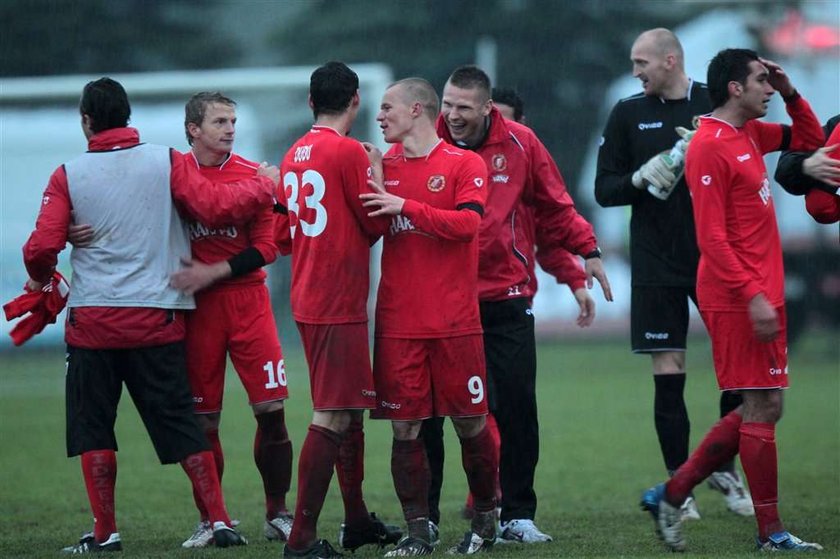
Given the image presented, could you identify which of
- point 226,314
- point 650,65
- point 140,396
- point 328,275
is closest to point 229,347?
point 226,314

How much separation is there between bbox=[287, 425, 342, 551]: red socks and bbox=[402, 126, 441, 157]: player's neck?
51.0 inches

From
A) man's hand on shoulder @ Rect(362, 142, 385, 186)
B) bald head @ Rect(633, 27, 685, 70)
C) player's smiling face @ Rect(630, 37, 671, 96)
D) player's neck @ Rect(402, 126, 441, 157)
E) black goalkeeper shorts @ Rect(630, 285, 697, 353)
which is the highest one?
bald head @ Rect(633, 27, 685, 70)

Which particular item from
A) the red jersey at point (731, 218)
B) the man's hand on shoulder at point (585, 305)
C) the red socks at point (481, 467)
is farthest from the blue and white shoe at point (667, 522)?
the man's hand on shoulder at point (585, 305)

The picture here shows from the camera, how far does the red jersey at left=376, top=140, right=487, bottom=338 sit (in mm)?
6512

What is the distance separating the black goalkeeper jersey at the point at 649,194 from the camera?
8.08 meters

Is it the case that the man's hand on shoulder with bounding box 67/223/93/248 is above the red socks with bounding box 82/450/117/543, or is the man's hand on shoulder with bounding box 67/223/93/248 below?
above

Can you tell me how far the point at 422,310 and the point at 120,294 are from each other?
1.45m

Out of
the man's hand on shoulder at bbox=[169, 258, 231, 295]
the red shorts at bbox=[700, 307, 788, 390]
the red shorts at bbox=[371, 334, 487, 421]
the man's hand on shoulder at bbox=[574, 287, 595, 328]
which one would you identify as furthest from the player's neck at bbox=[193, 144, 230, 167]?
the red shorts at bbox=[700, 307, 788, 390]

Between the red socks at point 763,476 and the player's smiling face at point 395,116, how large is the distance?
206cm

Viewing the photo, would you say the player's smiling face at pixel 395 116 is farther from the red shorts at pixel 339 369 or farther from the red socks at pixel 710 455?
the red socks at pixel 710 455

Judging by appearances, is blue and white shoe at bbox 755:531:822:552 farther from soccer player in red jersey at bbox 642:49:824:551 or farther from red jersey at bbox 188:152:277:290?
red jersey at bbox 188:152:277:290

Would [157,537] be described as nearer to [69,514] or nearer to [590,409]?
[69,514]

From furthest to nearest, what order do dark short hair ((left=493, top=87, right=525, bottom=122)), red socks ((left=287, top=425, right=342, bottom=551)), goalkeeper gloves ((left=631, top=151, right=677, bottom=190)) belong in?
dark short hair ((left=493, top=87, right=525, bottom=122)) < goalkeeper gloves ((left=631, top=151, right=677, bottom=190)) < red socks ((left=287, top=425, right=342, bottom=551))

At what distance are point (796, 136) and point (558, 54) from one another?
965 inches
